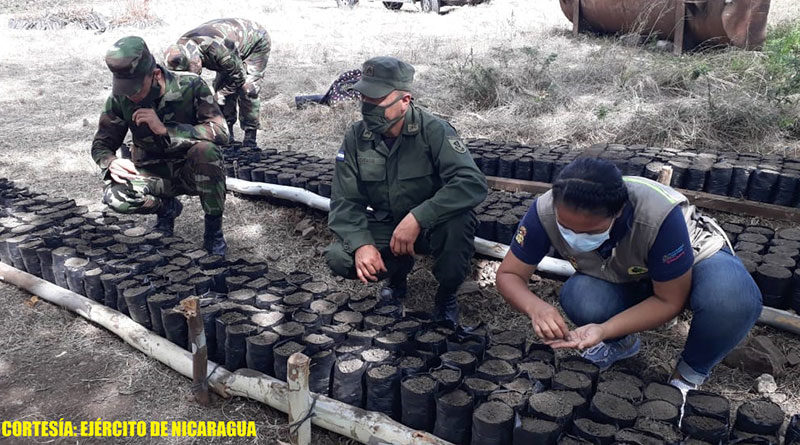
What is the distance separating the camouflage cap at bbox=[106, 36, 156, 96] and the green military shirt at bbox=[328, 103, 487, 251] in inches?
57.7

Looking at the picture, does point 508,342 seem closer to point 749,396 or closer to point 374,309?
point 374,309

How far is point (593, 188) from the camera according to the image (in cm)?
218

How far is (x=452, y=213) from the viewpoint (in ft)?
10.4

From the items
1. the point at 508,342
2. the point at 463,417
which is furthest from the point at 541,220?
the point at 463,417

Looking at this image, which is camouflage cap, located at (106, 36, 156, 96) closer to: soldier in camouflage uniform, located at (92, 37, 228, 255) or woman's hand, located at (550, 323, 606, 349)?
soldier in camouflage uniform, located at (92, 37, 228, 255)

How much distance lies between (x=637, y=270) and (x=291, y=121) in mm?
6155

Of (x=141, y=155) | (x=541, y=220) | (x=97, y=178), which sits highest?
(x=541, y=220)

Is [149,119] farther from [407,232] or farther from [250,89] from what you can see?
[250,89]

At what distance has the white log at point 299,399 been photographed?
7.43 feet

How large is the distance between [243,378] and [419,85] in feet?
23.4

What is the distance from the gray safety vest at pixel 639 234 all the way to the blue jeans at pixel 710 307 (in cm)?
6

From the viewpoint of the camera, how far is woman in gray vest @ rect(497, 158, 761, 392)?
226 cm

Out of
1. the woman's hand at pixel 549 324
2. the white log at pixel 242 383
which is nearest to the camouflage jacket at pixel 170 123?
the white log at pixel 242 383

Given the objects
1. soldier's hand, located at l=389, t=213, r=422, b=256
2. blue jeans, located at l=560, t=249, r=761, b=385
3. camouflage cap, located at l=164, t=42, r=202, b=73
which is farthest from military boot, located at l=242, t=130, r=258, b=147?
Result: blue jeans, located at l=560, t=249, r=761, b=385
